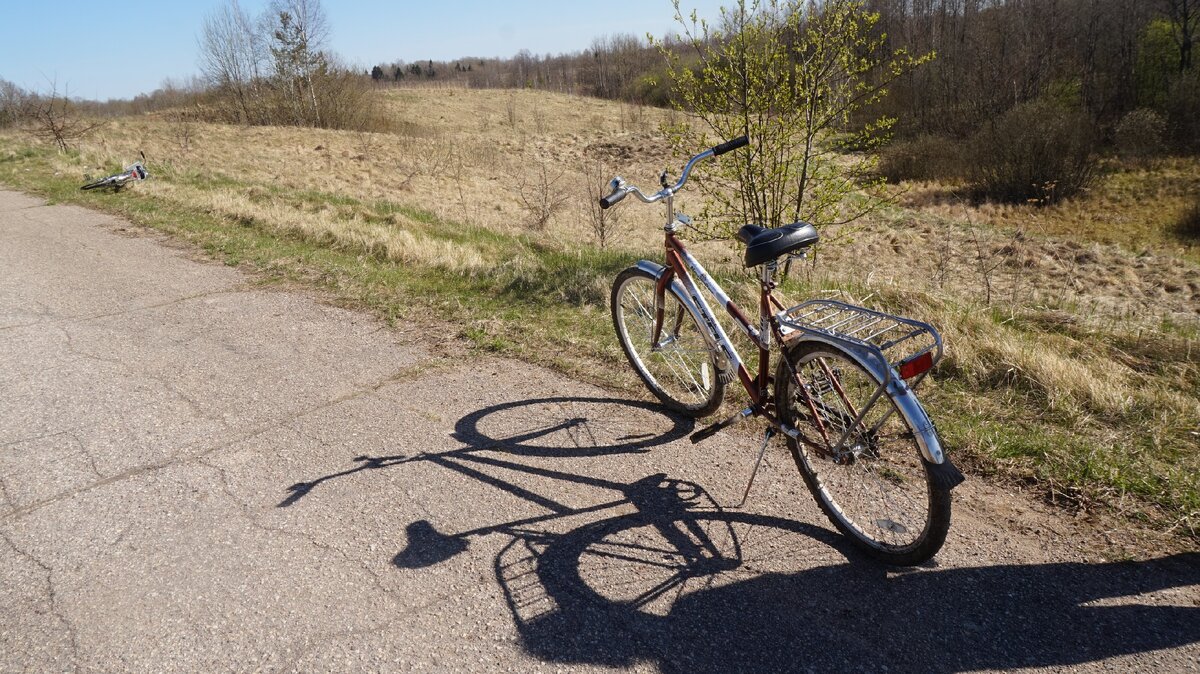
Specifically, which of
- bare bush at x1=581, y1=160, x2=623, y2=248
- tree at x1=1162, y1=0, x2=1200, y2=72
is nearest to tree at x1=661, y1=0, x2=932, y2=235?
bare bush at x1=581, y1=160, x2=623, y2=248

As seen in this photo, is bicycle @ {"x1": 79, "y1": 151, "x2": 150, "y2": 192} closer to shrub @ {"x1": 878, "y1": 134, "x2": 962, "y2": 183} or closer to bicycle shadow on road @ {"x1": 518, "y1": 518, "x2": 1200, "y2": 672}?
bicycle shadow on road @ {"x1": 518, "y1": 518, "x2": 1200, "y2": 672}

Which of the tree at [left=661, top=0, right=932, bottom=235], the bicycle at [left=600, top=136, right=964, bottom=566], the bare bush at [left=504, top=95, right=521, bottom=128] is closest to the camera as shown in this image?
the bicycle at [left=600, top=136, right=964, bottom=566]

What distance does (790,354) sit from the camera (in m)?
3.13

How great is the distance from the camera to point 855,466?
3.03 meters

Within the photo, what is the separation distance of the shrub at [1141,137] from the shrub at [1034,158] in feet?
10.9

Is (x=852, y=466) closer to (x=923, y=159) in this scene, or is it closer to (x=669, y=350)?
(x=669, y=350)

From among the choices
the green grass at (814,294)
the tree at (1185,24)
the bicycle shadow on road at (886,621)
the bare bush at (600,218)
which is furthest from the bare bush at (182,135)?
the tree at (1185,24)

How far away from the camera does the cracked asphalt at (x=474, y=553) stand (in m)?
2.46

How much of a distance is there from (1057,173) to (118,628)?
33509 mm

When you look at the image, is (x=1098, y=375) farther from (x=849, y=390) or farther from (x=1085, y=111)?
(x=1085, y=111)

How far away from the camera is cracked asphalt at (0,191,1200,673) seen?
8.07ft

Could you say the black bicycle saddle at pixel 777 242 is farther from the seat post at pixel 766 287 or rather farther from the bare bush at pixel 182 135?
the bare bush at pixel 182 135

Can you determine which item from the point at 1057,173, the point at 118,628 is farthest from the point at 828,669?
the point at 1057,173

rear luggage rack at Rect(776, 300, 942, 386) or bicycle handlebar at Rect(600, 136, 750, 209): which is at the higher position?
bicycle handlebar at Rect(600, 136, 750, 209)
